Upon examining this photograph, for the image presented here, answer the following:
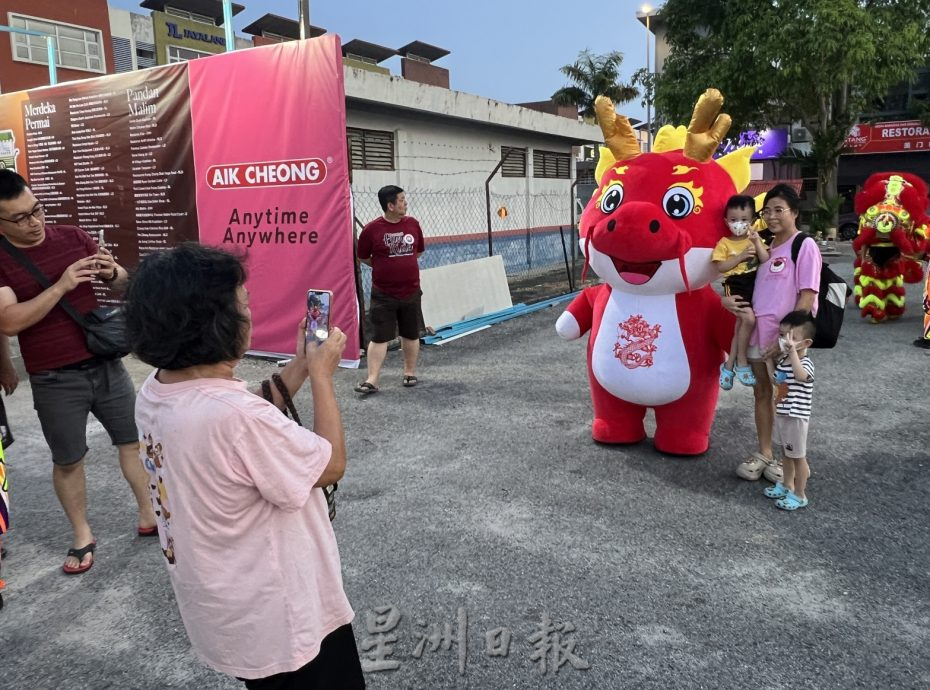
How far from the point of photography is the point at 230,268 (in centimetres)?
144

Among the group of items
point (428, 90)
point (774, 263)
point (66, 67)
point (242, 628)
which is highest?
point (66, 67)

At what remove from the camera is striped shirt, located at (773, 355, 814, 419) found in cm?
338

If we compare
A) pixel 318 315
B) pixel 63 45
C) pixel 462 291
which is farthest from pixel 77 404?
pixel 63 45

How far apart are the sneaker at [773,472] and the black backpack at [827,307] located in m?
0.75

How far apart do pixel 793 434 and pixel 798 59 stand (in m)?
15.2

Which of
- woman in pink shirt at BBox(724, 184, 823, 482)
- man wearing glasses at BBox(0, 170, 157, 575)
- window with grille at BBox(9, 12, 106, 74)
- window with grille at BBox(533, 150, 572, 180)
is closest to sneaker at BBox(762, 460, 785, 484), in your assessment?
woman in pink shirt at BBox(724, 184, 823, 482)

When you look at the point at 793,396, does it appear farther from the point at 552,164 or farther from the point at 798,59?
the point at 552,164

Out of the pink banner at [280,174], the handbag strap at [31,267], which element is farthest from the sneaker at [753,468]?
the pink banner at [280,174]

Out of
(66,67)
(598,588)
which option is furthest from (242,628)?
(66,67)

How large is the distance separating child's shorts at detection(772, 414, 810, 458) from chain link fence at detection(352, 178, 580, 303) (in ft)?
23.4

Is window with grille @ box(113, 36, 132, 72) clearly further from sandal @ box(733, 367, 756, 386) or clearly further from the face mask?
sandal @ box(733, 367, 756, 386)

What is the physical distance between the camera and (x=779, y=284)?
356cm

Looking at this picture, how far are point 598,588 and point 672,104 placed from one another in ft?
61.1

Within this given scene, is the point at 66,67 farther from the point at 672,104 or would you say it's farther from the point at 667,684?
the point at 667,684
